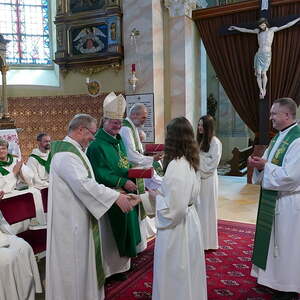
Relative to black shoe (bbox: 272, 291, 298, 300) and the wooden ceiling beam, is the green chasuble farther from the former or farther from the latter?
the wooden ceiling beam

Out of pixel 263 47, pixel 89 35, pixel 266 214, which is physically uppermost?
pixel 89 35

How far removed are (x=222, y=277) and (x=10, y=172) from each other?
9.36 ft

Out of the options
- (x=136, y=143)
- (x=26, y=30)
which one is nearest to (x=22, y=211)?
(x=136, y=143)

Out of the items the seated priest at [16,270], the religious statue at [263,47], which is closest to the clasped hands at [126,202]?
the seated priest at [16,270]

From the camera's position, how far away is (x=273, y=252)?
3.31 m

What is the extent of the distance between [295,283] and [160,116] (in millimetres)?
6352

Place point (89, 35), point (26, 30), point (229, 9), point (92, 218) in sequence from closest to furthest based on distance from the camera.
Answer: point (92, 218) → point (229, 9) → point (89, 35) → point (26, 30)

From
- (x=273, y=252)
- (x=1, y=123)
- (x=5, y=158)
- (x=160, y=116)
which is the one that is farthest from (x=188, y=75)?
(x=273, y=252)

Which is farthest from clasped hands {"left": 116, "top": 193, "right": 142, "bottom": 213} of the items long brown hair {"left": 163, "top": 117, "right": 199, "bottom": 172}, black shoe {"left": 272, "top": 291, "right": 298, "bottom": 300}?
black shoe {"left": 272, "top": 291, "right": 298, "bottom": 300}

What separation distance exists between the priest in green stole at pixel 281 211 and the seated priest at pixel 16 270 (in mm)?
2034

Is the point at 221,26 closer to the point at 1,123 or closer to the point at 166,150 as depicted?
the point at 1,123

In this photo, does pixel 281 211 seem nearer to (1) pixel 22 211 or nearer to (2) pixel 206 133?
(2) pixel 206 133

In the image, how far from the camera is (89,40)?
9.71 meters

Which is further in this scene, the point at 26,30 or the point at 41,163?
the point at 26,30
